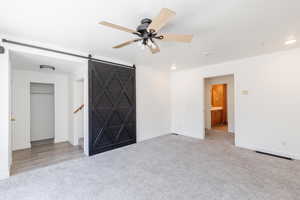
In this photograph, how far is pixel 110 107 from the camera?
4043 millimetres

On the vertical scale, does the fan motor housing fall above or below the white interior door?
above

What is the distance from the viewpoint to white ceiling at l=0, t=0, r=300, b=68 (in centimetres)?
179

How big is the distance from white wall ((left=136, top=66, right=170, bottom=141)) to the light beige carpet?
153cm

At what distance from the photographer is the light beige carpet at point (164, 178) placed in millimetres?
2100

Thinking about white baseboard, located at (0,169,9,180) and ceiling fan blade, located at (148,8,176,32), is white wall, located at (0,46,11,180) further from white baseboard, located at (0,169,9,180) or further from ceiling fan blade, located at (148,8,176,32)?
ceiling fan blade, located at (148,8,176,32)

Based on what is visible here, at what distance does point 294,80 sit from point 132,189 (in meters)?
4.34

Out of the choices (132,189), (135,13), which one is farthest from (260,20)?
(132,189)

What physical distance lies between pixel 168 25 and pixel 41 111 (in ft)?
17.1

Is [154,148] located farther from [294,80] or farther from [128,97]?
[294,80]

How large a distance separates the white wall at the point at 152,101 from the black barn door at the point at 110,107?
328 mm

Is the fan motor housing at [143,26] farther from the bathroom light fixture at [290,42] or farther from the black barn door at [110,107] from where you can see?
the bathroom light fixture at [290,42]

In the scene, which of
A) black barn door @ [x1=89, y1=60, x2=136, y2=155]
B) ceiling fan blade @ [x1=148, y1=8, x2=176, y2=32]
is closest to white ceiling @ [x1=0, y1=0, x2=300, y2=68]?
ceiling fan blade @ [x1=148, y1=8, x2=176, y2=32]

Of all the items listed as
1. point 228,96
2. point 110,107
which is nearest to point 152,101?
point 110,107

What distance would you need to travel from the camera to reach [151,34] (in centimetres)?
207
